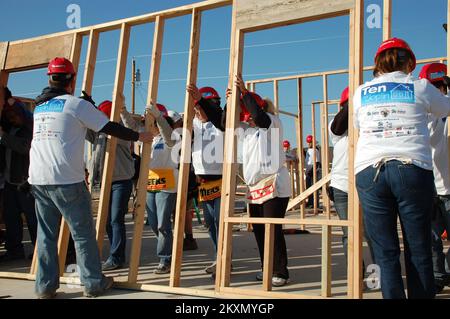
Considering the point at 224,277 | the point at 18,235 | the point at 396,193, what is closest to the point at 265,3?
the point at 396,193

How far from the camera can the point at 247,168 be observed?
4230mm

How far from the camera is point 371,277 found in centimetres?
404

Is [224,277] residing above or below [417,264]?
below

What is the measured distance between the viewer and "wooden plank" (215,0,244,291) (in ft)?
13.0

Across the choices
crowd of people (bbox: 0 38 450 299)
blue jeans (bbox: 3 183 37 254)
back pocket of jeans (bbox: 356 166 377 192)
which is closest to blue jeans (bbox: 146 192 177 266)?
crowd of people (bbox: 0 38 450 299)

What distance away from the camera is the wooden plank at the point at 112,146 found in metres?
4.56

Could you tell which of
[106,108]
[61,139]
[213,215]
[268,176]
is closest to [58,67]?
[61,139]

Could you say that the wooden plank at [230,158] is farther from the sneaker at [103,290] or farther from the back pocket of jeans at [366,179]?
the back pocket of jeans at [366,179]

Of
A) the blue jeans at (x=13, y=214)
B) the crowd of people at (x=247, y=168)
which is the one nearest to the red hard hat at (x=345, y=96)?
the crowd of people at (x=247, y=168)

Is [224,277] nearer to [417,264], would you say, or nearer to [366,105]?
[417,264]

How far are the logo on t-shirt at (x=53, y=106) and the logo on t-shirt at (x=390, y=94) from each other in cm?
258

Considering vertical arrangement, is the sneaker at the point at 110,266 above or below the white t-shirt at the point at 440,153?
below

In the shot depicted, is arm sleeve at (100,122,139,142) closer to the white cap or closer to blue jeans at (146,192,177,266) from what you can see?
blue jeans at (146,192,177,266)
